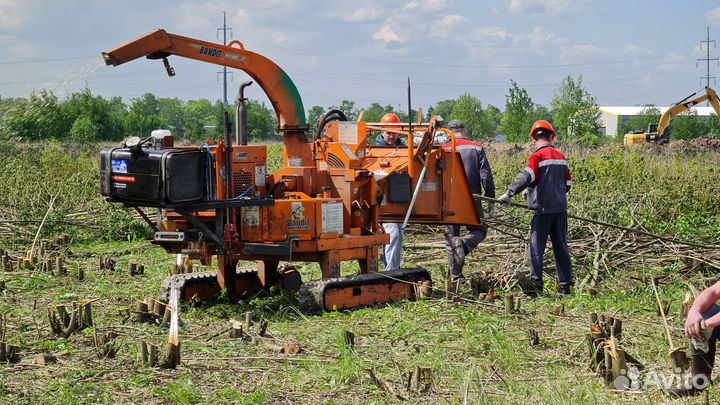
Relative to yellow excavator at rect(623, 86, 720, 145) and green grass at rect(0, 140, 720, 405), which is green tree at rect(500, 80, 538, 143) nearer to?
yellow excavator at rect(623, 86, 720, 145)

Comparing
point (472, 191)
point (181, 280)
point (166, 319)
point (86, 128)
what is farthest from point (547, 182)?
point (86, 128)

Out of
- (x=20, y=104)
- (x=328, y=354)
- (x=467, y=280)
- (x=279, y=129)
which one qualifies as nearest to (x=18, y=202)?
(x=20, y=104)

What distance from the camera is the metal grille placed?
362 inches

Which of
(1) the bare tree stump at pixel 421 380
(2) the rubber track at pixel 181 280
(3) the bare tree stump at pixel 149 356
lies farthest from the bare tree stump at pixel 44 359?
(1) the bare tree stump at pixel 421 380

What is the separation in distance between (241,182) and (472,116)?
64.5 meters

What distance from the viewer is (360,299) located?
9.47 meters

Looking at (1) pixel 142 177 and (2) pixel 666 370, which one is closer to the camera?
(2) pixel 666 370

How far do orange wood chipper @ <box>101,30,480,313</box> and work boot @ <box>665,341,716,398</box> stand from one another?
397 centimetres

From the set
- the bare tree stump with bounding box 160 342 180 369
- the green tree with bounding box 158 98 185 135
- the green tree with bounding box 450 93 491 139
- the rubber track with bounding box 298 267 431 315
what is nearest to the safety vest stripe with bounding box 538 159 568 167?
the rubber track with bounding box 298 267 431 315

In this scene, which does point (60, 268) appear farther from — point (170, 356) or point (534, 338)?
point (534, 338)

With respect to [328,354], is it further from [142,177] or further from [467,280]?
[467,280]

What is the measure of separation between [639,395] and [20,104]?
11.3m

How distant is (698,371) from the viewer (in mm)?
5957

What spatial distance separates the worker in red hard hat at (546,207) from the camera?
420 inches
